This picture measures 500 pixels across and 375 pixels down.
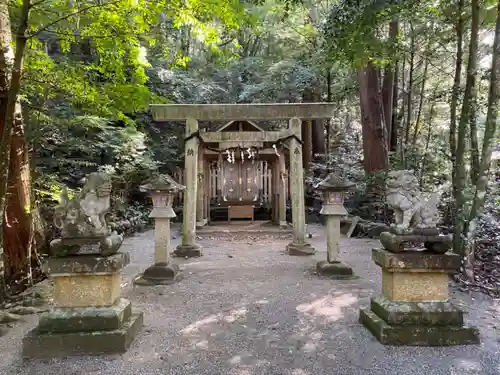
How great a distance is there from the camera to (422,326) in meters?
3.28

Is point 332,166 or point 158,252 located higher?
point 332,166

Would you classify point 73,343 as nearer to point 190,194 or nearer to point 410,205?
point 410,205

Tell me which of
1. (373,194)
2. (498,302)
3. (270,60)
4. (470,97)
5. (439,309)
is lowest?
(498,302)

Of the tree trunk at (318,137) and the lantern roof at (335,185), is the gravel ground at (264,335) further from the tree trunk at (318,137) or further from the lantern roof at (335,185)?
the tree trunk at (318,137)

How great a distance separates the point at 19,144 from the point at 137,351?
11.6 ft

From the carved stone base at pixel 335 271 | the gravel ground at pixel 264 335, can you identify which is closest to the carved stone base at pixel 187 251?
the gravel ground at pixel 264 335

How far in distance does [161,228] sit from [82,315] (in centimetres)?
274

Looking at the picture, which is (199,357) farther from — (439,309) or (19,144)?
(19,144)

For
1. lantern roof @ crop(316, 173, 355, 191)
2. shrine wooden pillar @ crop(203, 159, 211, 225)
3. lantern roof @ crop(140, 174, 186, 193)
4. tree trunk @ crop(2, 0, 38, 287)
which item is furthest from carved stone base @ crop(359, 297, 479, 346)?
shrine wooden pillar @ crop(203, 159, 211, 225)

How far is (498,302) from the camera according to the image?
180 inches

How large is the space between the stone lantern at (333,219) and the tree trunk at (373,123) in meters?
4.90

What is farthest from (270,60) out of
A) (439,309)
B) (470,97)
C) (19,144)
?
(439,309)

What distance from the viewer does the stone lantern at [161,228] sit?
5.68 metres

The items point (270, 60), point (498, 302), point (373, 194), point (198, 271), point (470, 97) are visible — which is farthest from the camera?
point (270, 60)
